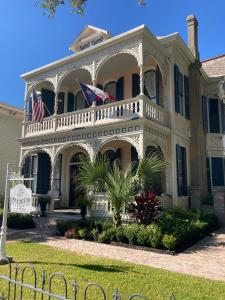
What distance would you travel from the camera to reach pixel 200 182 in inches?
608

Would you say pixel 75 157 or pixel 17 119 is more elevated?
pixel 17 119

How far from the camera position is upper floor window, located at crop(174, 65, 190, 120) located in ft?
49.9

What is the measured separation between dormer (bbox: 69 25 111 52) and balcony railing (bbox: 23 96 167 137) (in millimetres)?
6187

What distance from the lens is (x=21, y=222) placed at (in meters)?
12.4

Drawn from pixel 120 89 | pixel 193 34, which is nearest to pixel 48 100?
Result: pixel 120 89

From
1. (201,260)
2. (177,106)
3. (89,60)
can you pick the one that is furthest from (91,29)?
(201,260)

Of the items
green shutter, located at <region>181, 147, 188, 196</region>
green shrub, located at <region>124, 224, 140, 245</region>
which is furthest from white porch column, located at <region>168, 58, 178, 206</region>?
green shrub, located at <region>124, 224, 140, 245</region>

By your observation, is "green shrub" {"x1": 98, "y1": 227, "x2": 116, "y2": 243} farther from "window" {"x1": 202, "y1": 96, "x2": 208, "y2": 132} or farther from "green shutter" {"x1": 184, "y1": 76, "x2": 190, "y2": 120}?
"window" {"x1": 202, "y1": 96, "x2": 208, "y2": 132}

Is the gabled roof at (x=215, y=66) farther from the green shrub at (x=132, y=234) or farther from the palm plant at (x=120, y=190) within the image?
the green shrub at (x=132, y=234)

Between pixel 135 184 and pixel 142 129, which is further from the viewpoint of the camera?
pixel 142 129

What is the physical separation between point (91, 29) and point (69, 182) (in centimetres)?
1004

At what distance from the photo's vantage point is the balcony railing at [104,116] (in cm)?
1283

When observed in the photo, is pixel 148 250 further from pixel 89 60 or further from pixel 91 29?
pixel 91 29

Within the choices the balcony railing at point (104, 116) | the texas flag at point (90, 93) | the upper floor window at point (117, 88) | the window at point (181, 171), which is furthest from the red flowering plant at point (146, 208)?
the upper floor window at point (117, 88)
